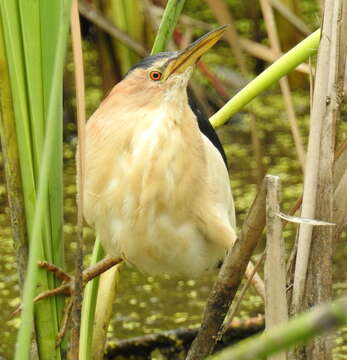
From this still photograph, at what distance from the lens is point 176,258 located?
5.22ft

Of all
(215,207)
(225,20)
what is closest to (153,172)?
(215,207)

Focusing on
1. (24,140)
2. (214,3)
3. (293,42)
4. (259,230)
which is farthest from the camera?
→ (293,42)

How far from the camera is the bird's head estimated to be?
1.44m

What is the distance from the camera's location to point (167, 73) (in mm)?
1454

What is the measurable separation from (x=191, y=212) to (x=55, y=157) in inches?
12.4

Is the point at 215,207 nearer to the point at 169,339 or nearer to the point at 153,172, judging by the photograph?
the point at 153,172

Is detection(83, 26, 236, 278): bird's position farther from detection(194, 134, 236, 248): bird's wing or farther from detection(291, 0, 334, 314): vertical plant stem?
detection(291, 0, 334, 314): vertical plant stem

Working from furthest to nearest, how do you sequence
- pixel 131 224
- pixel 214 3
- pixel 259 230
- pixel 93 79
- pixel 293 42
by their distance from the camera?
pixel 93 79
pixel 293 42
pixel 214 3
pixel 131 224
pixel 259 230

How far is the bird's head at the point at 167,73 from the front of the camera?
1.44 metres

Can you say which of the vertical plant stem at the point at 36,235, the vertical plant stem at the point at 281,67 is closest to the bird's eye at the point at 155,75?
the vertical plant stem at the point at 281,67

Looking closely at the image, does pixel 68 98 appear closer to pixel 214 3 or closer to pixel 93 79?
pixel 93 79

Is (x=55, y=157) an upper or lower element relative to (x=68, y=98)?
upper


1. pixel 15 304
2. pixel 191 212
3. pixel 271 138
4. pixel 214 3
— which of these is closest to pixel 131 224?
pixel 191 212

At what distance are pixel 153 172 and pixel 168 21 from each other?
0.85 ft
